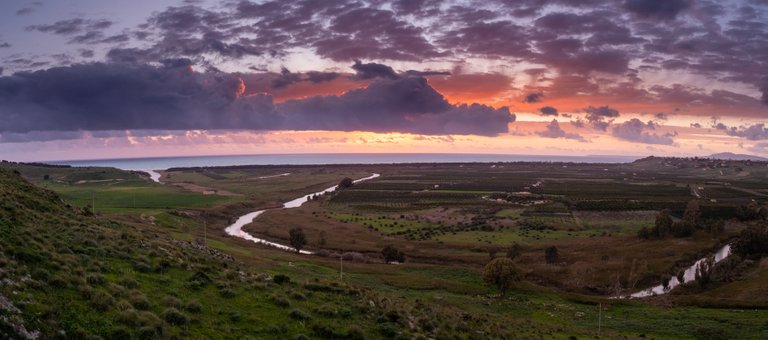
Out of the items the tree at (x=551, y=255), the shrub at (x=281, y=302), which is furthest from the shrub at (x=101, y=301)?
the tree at (x=551, y=255)

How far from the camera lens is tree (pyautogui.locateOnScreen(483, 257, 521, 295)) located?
189 feet

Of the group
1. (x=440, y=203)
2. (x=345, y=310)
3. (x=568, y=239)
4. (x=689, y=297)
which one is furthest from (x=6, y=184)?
(x=440, y=203)

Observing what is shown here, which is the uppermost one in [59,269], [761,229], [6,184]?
[6,184]

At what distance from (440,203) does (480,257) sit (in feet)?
261

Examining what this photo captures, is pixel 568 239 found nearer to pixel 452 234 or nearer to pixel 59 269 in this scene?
pixel 452 234

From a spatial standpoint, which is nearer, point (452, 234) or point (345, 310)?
point (345, 310)

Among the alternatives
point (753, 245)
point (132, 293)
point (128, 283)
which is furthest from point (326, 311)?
point (753, 245)

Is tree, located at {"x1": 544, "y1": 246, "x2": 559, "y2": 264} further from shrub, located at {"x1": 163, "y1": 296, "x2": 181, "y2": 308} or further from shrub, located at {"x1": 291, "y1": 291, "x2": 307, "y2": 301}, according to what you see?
shrub, located at {"x1": 163, "y1": 296, "x2": 181, "y2": 308}

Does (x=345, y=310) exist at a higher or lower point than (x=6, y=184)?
lower

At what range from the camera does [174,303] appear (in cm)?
2112

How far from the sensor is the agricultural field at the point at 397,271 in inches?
889

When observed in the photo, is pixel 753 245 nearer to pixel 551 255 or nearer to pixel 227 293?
pixel 551 255

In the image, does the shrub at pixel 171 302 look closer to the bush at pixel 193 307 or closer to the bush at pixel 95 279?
the bush at pixel 193 307

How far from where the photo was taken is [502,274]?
57.4 m
